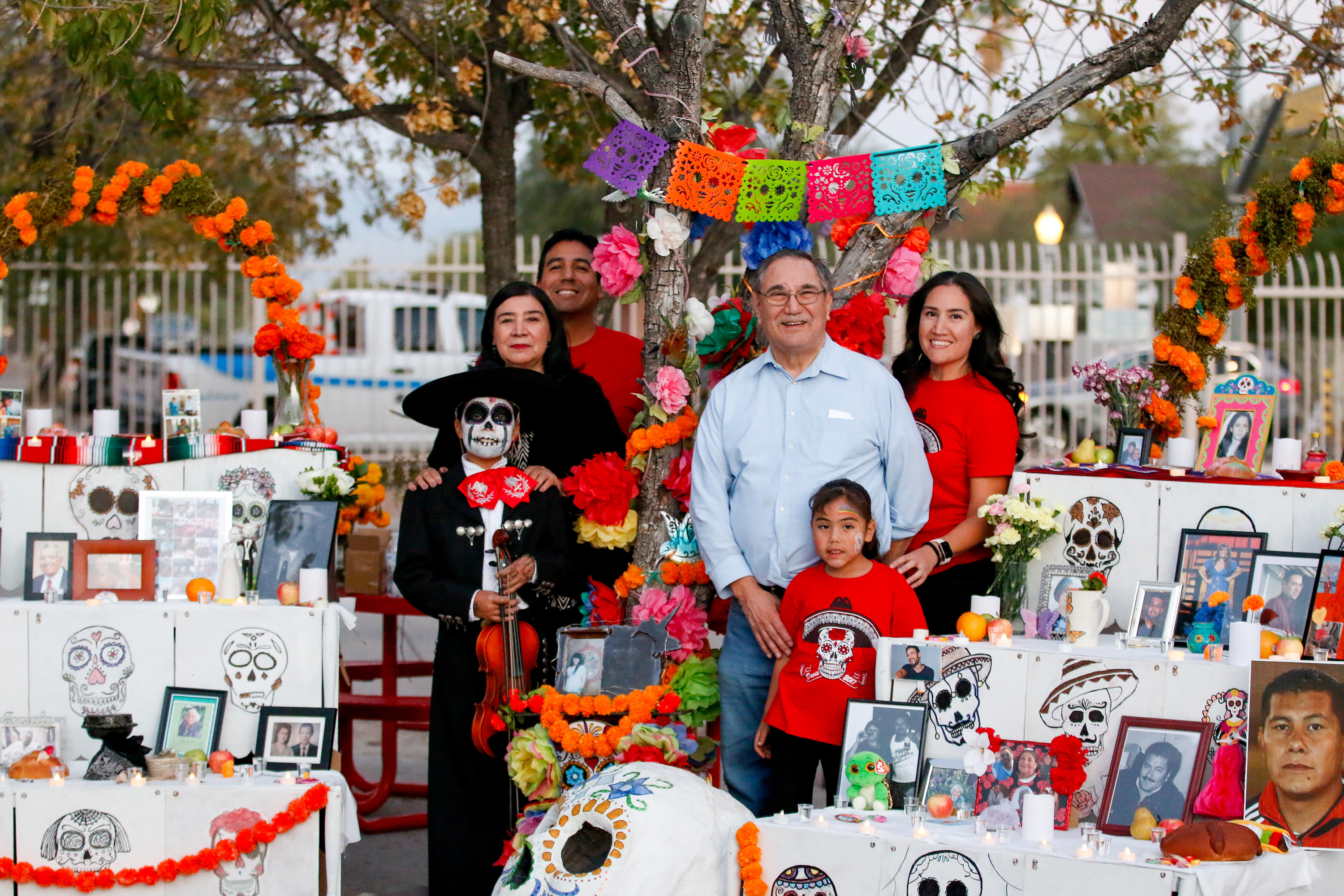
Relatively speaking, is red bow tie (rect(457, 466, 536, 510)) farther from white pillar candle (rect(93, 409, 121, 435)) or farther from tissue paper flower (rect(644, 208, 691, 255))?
white pillar candle (rect(93, 409, 121, 435))

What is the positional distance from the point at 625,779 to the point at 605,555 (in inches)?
50.1

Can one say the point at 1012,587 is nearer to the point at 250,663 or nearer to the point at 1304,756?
the point at 1304,756

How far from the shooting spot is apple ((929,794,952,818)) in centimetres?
352

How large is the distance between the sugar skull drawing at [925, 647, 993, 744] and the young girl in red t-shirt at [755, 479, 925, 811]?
0.14m

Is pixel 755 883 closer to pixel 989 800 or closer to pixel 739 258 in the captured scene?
pixel 989 800

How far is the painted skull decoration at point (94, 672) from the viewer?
4.19 m

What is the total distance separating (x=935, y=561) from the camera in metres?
4.04

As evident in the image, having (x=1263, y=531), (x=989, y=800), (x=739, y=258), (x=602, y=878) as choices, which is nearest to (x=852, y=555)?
(x=989, y=800)

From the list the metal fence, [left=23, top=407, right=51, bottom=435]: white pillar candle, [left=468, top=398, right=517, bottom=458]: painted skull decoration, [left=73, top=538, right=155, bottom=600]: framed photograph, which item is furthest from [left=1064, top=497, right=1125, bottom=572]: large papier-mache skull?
the metal fence

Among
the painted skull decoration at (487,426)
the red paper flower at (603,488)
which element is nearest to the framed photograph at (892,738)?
the red paper flower at (603,488)

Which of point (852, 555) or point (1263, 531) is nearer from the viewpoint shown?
point (852, 555)

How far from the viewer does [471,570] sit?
4.29 m

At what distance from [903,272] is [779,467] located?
3.23 feet

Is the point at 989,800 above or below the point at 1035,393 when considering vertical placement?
below
